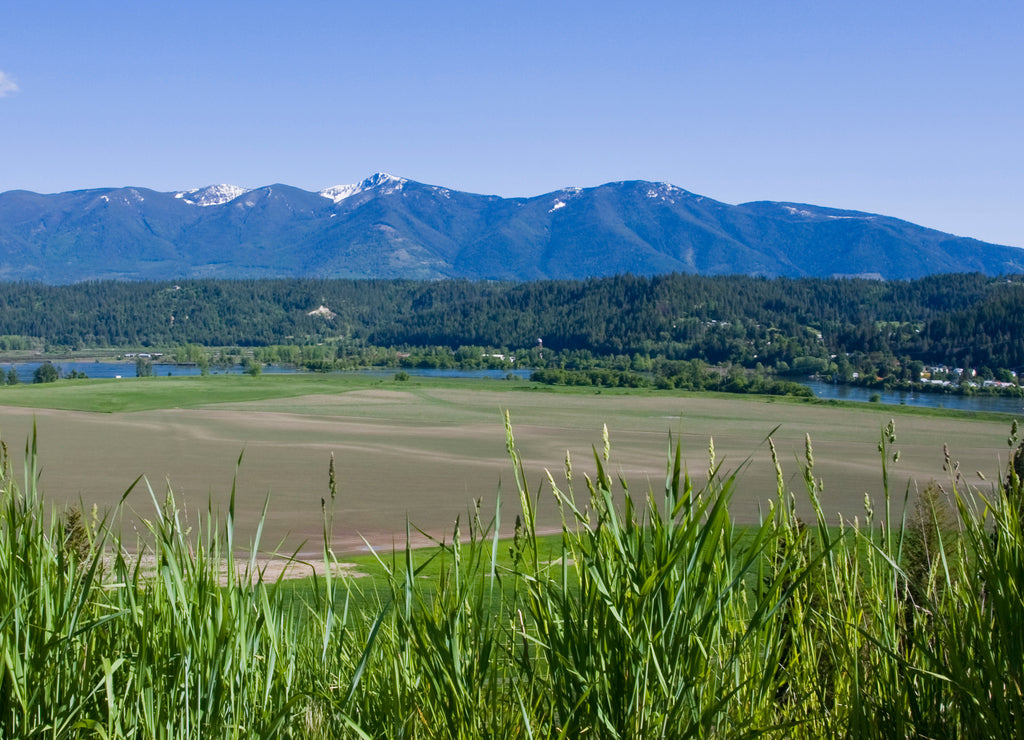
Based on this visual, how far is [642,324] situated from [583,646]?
138m

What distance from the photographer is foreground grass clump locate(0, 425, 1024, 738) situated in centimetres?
294

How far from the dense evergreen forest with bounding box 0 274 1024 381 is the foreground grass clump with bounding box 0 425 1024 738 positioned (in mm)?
96955

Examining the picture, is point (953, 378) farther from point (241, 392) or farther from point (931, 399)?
point (241, 392)

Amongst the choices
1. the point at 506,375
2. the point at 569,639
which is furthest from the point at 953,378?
the point at 569,639

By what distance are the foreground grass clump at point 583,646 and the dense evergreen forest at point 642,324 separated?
97.0 m

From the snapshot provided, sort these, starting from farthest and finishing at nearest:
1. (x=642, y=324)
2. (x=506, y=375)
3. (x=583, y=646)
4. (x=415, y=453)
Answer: (x=642, y=324), (x=506, y=375), (x=415, y=453), (x=583, y=646)

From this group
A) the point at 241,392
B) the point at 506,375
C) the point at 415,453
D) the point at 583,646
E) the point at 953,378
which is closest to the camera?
the point at 583,646

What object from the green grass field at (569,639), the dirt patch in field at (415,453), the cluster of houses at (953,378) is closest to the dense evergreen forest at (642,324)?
the cluster of houses at (953,378)

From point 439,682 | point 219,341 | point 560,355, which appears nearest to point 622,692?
point 439,682

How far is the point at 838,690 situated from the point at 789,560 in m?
0.80

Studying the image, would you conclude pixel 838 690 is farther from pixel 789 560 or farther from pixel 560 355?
pixel 560 355

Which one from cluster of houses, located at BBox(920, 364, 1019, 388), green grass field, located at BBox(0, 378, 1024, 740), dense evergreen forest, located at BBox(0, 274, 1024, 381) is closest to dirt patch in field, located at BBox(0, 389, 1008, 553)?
green grass field, located at BBox(0, 378, 1024, 740)

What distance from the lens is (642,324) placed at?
13950cm

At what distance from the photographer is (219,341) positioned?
570 ft
